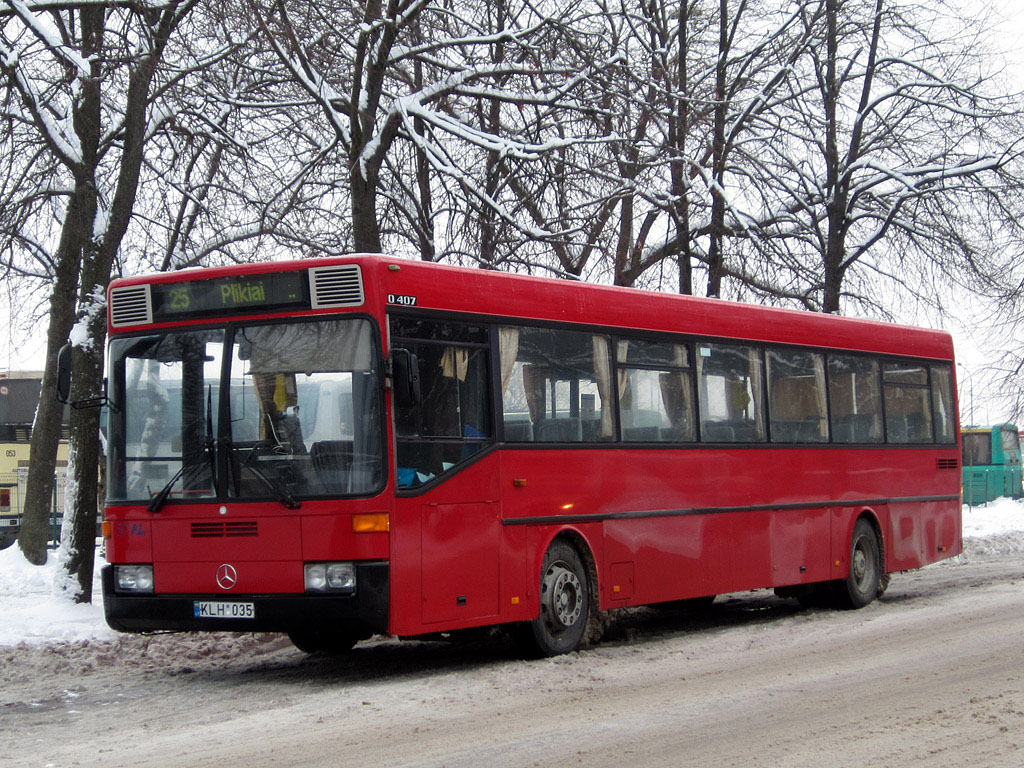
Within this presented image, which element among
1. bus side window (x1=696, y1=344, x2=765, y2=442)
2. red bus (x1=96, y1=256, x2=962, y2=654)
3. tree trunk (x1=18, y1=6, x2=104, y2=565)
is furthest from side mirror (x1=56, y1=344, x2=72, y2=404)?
bus side window (x1=696, y1=344, x2=765, y2=442)

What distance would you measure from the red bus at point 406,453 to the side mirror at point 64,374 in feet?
1.18

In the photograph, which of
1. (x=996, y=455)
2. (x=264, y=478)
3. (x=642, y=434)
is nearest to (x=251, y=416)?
(x=264, y=478)

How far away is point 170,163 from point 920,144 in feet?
44.6

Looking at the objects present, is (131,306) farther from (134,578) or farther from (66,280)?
(66,280)

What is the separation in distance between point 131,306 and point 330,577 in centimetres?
273

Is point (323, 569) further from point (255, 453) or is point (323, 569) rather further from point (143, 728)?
point (143, 728)

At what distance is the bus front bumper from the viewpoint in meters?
9.09

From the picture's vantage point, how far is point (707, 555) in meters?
12.6

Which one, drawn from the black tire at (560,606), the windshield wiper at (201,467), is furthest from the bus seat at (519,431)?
the windshield wiper at (201,467)

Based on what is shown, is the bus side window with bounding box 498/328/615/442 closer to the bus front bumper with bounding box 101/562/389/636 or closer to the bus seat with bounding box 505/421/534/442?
the bus seat with bounding box 505/421/534/442

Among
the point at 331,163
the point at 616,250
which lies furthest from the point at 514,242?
the point at 616,250

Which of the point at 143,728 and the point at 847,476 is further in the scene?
the point at 847,476

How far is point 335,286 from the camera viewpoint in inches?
371

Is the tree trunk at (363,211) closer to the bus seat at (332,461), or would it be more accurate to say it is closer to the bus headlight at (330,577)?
the bus seat at (332,461)
